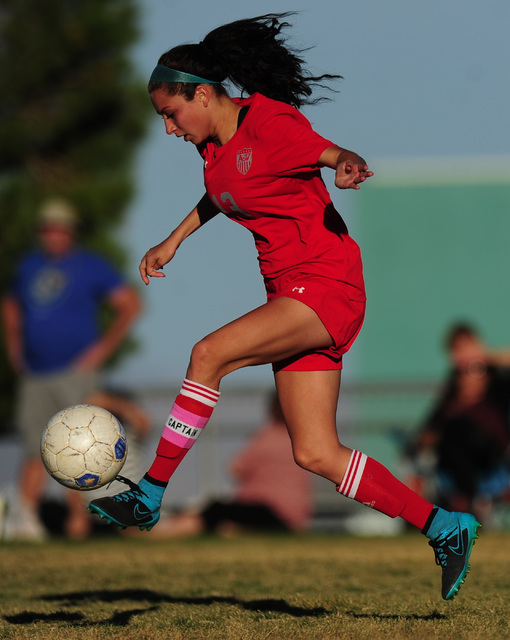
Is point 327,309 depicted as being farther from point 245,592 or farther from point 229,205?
point 245,592

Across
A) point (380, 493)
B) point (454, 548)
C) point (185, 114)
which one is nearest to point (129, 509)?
point (380, 493)

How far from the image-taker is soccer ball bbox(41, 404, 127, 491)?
4707 mm

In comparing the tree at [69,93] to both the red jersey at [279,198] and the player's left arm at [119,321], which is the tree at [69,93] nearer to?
the player's left arm at [119,321]

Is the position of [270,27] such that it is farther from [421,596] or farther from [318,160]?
[421,596]

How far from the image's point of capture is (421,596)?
5.56m

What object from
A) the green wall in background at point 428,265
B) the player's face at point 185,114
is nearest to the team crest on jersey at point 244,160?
the player's face at point 185,114

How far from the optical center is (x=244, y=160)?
4.86m

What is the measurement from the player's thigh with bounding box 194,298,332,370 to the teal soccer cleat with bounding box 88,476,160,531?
25.4 inches

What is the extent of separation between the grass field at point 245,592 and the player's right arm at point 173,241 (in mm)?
1622

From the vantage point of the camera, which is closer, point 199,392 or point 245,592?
point 199,392

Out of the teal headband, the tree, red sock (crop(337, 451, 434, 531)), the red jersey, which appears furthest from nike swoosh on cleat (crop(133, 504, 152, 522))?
the tree

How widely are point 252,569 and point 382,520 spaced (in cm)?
543

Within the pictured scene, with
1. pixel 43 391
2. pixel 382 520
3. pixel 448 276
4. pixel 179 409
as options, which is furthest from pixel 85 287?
pixel 448 276

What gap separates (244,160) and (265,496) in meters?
6.61
